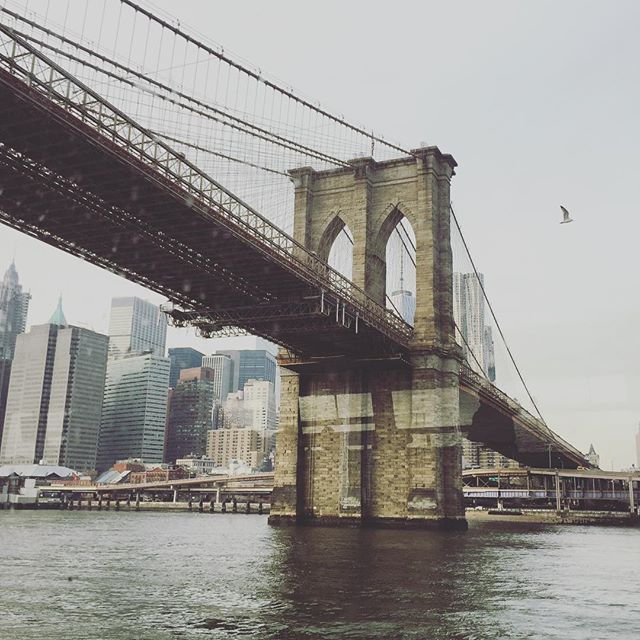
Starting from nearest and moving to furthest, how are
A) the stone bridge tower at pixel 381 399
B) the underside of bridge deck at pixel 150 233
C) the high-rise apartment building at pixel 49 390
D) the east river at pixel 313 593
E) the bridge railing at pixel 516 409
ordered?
the east river at pixel 313 593 → the underside of bridge deck at pixel 150 233 → the stone bridge tower at pixel 381 399 → the bridge railing at pixel 516 409 → the high-rise apartment building at pixel 49 390

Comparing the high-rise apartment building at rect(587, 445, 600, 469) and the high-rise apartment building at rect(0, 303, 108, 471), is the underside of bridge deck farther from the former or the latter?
the high-rise apartment building at rect(0, 303, 108, 471)

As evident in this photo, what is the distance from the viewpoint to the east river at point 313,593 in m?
13.7

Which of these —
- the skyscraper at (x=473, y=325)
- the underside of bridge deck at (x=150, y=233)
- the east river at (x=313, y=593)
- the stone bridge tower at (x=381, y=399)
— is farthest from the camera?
the skyscraper at (x=473, y=325)

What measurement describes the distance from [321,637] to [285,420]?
135 ft

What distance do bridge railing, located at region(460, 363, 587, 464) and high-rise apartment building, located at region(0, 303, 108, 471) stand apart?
12522 cm

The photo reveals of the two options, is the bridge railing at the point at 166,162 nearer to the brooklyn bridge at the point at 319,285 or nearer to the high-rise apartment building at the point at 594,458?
the brooklyn bridge at the point at 319,285

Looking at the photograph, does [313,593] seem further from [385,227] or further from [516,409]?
[516,409]

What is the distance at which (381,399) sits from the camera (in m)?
52.4

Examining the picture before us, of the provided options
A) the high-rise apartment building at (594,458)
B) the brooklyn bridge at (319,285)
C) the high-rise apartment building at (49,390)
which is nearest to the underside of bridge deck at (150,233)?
the brooklyn bridge at (319,285)

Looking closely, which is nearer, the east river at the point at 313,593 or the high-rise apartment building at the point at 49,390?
the east river at the point at 313,593

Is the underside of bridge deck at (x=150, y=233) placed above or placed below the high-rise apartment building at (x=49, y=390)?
below

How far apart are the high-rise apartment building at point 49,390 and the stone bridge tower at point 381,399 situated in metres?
150

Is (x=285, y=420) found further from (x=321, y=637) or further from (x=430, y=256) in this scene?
(x=321, y=637)

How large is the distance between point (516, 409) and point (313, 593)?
6112cm
